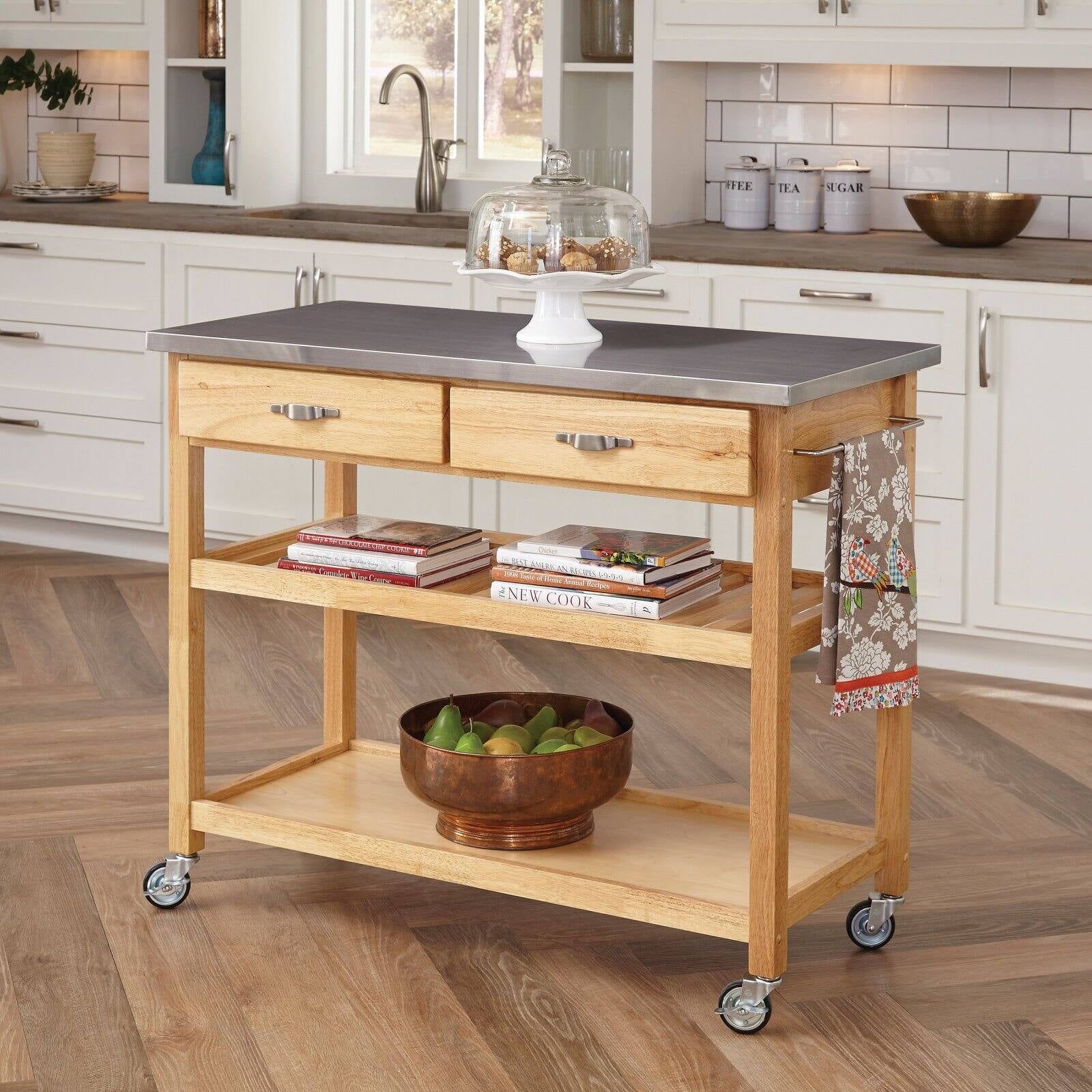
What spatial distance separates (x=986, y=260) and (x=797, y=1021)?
2.07 metres

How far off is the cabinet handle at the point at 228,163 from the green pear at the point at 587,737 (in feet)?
9.97

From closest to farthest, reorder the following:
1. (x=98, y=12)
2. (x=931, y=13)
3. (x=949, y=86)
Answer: (x=931, y=13) < (x=949, y=86) < (x=98, y=12)

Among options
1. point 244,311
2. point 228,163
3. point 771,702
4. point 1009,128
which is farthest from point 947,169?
point 771,702

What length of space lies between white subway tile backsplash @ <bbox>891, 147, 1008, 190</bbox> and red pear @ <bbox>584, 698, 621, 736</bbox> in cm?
245

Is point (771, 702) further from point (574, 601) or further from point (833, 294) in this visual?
point (833, 294)

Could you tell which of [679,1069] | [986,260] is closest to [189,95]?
[986,260]

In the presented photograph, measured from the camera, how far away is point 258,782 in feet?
9.93

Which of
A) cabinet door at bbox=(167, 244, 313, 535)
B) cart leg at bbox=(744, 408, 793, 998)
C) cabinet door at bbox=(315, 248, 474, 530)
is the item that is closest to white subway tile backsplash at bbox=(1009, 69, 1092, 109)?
cabinet door at bbox=(315, 248, 474, 530)

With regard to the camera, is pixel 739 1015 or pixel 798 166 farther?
pixel 798 166

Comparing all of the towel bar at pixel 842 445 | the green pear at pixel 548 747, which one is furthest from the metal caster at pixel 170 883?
the towel bar at pixel 842 445

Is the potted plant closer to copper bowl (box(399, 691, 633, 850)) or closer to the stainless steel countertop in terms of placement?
the stainless steel countertop

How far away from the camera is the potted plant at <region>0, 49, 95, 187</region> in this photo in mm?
5547

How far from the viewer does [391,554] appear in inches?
107

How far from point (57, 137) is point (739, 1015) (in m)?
4.01
